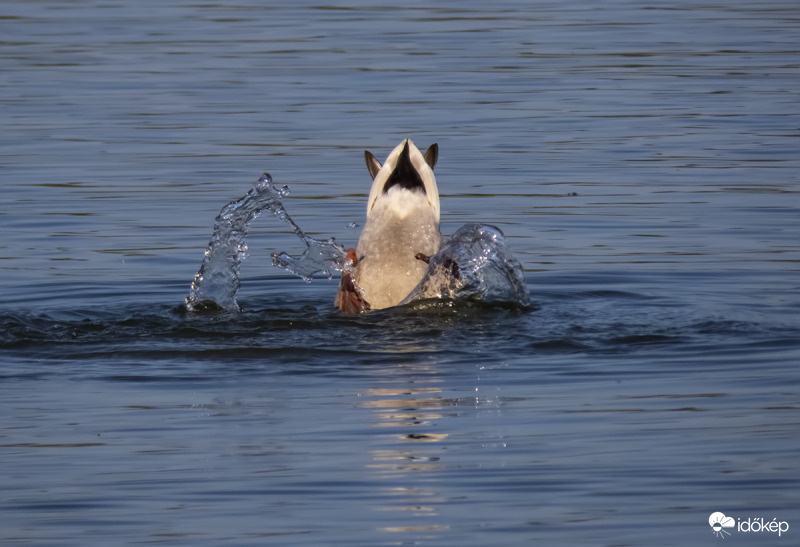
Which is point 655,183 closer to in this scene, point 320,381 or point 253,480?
point 320,381

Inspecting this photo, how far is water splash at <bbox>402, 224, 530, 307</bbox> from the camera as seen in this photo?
333 inches

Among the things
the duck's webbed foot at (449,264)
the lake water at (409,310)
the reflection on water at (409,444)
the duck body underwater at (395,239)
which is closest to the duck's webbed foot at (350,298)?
the duck body underwater at (395,239)

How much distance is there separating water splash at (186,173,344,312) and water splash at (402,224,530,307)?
0.79 meters

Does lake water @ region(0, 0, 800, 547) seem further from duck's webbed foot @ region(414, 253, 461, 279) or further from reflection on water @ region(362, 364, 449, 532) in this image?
duck's webbed foot @ region(414, 253, 461, 279)

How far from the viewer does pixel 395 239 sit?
28.3ft

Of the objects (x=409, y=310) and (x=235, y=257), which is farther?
(x=235, y=257)

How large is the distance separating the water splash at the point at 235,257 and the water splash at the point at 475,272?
0.79m

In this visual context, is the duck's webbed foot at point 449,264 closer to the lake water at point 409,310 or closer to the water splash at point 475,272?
the water splash at point 475,272

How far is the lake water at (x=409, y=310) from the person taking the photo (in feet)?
17.6

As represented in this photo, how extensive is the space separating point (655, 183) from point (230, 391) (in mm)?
6005

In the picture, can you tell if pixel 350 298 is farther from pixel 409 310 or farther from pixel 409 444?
pixel 409 444

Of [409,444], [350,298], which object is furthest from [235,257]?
[409,444]

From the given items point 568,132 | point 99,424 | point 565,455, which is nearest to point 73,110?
point 568,132

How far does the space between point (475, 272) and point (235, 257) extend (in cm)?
145
